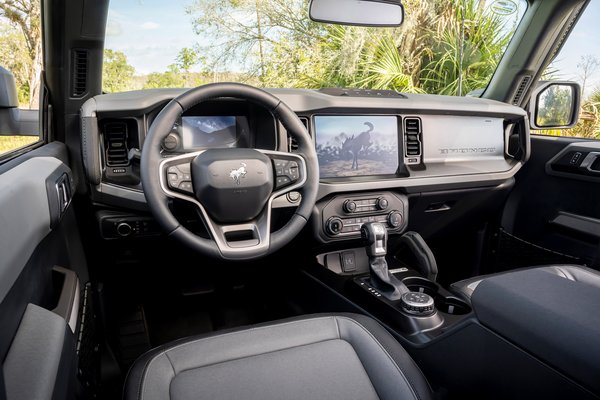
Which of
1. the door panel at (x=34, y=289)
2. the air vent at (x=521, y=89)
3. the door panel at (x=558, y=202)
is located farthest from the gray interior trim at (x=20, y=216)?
the air vent at (x=521, y=89)

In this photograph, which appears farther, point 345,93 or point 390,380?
point 345,93

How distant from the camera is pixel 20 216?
38.1 inches

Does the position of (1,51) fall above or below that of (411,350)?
above

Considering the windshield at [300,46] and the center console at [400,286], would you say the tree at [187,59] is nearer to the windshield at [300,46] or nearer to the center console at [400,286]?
the windshield at [300,46]

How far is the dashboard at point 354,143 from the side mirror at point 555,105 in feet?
1.30

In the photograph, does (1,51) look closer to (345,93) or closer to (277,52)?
(345,93)

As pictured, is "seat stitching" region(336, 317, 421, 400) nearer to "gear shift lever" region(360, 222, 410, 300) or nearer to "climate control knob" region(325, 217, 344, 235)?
"gear shift lever" region(360, 222, 410, 300)

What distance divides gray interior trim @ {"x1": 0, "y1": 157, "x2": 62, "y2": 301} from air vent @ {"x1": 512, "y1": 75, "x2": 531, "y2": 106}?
2543 millimetres

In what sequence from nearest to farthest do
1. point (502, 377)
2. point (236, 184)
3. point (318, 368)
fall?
point (502, 377) < point (318, 368) < point (236, 184)

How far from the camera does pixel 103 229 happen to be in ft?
6.15

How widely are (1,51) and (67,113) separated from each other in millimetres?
511

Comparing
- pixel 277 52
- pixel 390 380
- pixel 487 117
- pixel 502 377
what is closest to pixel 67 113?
pixel 390 380

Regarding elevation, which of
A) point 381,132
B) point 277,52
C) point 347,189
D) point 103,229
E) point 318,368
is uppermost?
point 277,52

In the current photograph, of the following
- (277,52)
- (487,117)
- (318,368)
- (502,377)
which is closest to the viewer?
(502,377)
